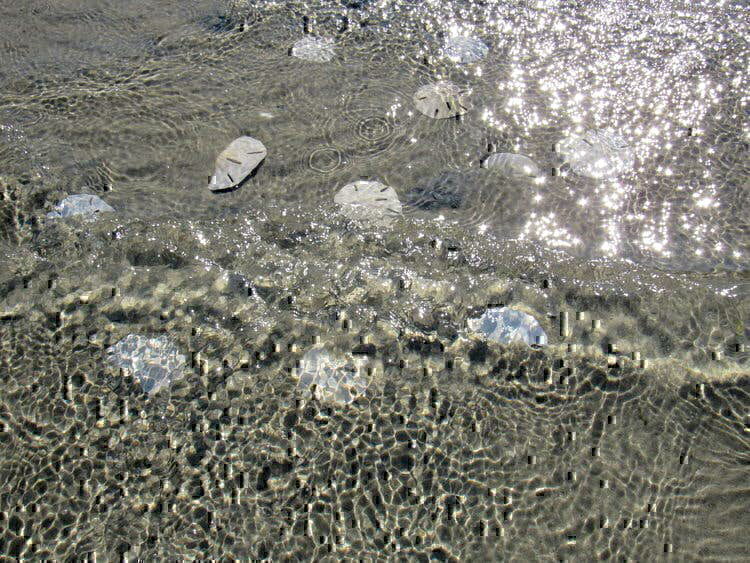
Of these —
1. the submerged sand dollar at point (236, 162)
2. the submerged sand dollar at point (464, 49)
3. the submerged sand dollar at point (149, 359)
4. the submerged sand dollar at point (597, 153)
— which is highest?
the submerged sand dollar at point (464, 49)

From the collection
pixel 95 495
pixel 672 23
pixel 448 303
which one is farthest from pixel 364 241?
pixel 672 23

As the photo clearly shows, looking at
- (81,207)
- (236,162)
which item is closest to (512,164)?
(236,162)

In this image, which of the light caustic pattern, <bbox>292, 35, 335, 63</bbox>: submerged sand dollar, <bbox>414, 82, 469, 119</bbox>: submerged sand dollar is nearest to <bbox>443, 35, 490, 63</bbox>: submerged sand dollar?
the light caustic pattern

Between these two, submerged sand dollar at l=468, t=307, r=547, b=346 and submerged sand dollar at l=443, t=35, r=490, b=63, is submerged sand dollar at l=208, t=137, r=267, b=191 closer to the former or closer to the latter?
submerged sand dollar at l=443, t=35, r=490, b=63

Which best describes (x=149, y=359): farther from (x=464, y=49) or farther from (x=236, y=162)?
(x=464, y=49)

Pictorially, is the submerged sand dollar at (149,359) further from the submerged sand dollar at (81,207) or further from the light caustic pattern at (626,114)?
the light caustic pattern at (626,114)

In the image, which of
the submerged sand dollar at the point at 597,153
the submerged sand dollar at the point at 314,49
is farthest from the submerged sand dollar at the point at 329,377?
the submerged sand dollar at the point at 314,49

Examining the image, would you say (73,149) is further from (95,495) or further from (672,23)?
(672,23)
